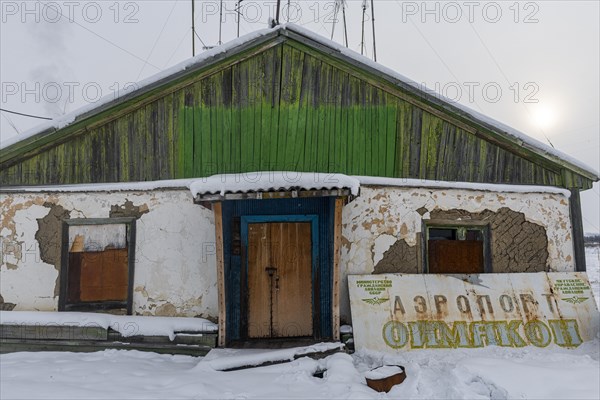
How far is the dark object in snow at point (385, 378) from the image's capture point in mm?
4289

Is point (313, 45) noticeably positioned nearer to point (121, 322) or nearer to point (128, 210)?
point (128, 210)

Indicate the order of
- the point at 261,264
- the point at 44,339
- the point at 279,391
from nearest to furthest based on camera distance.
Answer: the point at 279,391
the point at 44,339
the point at 261,264

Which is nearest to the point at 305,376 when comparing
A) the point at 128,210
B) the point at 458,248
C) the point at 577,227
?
the point at 458,248

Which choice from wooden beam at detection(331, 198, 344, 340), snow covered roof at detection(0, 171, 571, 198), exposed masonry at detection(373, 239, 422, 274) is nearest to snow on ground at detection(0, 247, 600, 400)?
wooden beam at detection(331, 198, 344, 340)

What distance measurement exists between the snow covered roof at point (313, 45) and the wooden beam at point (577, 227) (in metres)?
0.46

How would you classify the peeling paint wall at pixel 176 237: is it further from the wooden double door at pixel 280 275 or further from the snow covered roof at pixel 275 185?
the snow covered roof at pixel 275 185

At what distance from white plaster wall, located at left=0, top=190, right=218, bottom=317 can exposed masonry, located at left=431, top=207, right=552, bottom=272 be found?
4.01m

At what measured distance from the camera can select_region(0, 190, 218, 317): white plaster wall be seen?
6.33 meters

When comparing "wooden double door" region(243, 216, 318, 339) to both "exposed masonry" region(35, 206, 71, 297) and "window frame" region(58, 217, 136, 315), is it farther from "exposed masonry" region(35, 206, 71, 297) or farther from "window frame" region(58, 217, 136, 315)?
"exposed masonry" region(35, 206, 71, 297)

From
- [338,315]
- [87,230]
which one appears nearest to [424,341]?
[338,315]

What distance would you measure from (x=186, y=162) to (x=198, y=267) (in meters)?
1.77

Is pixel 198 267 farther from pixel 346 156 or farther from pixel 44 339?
pixel 346 156

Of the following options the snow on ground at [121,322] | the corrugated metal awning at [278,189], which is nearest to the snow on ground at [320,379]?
the snow on ground at [121,322]

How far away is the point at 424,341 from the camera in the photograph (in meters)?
5.71
